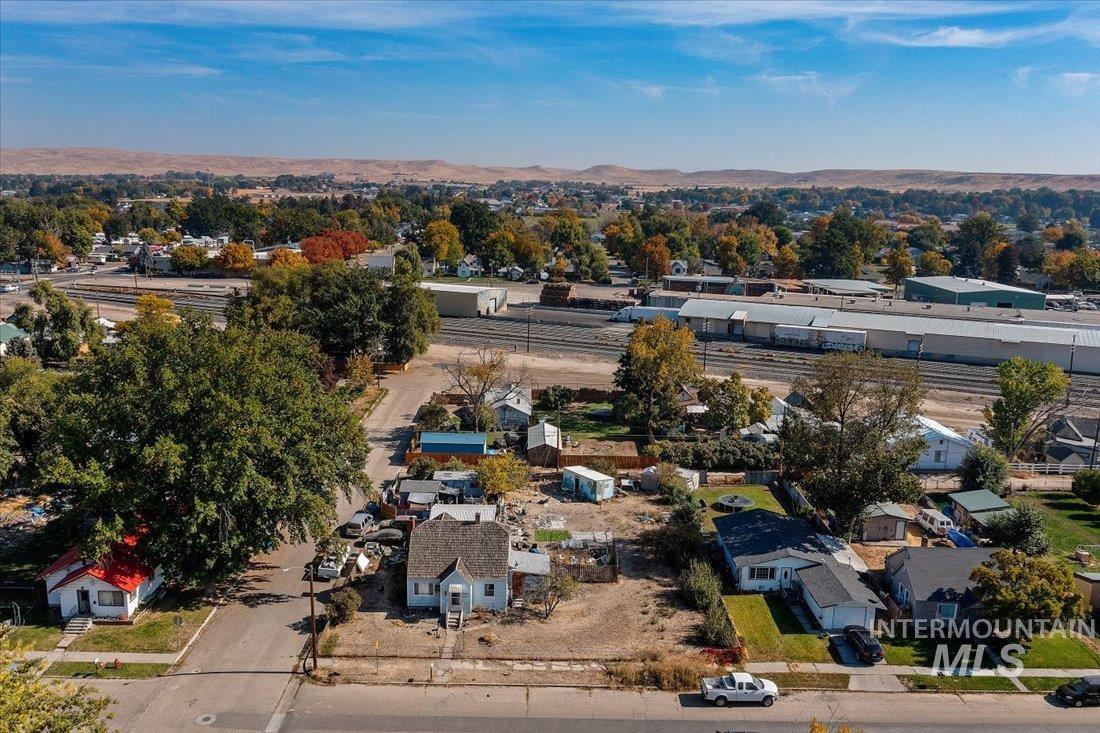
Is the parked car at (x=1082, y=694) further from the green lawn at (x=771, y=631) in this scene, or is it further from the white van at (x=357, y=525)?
the white van at (x=357, y=525)

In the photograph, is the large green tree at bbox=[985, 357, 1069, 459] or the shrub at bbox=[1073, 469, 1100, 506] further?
the large green tree at bbox=[985, 357, 1069, 459]

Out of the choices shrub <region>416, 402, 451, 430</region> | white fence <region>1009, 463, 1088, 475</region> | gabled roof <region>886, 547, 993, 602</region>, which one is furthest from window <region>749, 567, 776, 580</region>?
shrub <region>416, 402, 451, 430</region>

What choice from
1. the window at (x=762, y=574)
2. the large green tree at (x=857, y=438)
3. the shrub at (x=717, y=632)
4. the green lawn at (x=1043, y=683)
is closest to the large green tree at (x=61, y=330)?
the window at (x=762, y=574)

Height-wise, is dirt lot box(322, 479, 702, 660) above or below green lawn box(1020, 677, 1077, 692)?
below

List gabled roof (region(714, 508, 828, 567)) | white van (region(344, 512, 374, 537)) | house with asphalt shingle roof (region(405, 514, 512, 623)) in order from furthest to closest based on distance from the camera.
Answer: white van (region(344, 512, 374, 537))
gabled roof (region(714, 508, 828, 567))
house with asphalt shingle roof (region(405, 514, 512, 623))

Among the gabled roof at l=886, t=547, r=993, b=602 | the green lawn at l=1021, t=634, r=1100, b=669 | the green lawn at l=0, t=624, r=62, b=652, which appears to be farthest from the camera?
the gabled roof at l=886, t=547, r=993, b=602

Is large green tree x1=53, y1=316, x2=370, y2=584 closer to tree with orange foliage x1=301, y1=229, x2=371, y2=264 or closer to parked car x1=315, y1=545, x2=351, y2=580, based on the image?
parked car x1=315, y1=545, x2=351, y2=580

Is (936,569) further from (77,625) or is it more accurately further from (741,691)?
(77,625)
